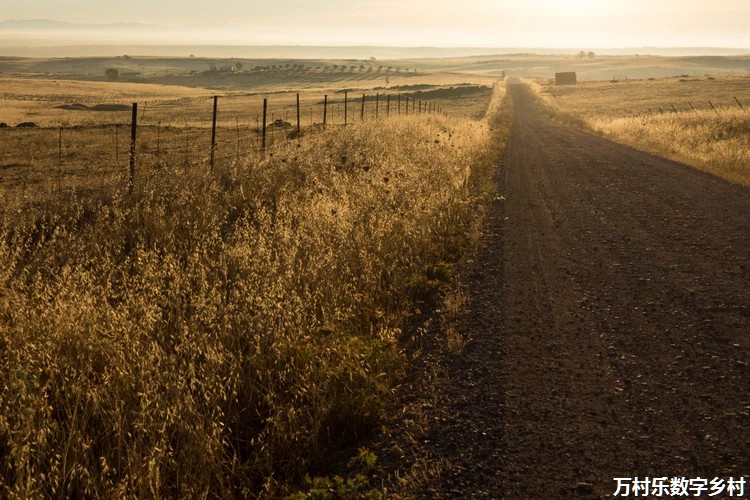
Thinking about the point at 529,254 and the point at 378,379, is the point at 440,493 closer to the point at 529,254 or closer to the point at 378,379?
the point at 378,379

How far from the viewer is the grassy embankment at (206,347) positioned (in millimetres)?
3922

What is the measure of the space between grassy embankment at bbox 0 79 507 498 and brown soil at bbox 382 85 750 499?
61 centimetres

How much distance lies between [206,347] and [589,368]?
3.13 metres

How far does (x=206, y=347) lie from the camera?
496cm

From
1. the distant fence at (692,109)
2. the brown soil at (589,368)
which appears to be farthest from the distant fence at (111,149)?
the distant fence at (692,109)

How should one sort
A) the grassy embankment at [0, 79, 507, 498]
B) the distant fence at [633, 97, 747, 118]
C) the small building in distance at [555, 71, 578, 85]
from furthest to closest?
the small building in distance at [555, 71, 578, 85] → the distant fence at [633, 97, 747, 118] → the grassy embankment at [0, 79, 507, 498]

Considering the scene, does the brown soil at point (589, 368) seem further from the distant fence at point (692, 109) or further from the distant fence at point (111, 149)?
the distant fence at point (692, 109)

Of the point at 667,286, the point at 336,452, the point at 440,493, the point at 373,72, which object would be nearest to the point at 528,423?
the point at 440,493

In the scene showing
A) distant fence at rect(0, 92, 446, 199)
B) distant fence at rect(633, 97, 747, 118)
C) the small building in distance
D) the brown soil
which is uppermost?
the small building in distance

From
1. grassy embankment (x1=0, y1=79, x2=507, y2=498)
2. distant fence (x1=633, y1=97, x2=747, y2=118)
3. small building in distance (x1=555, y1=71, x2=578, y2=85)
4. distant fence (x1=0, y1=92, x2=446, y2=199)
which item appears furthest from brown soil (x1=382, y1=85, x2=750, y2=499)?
small building in distance (x1=555, y1=71, x2=578, y2=85)

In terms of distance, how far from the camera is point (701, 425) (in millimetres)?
4410

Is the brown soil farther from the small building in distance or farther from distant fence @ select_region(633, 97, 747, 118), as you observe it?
the small building in distance

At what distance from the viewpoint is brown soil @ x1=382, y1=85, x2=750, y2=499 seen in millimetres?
4008

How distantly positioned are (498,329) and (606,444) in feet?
6.99
